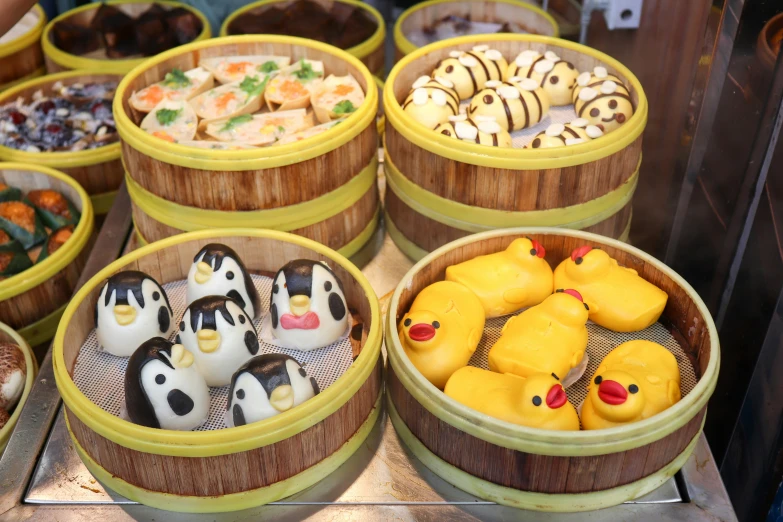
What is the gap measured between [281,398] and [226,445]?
0.13 meters

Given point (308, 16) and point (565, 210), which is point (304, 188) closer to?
point (565, 210)

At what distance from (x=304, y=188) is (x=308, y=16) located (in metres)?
1.62

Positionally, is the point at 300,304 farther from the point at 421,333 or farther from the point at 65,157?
the point at 65,157

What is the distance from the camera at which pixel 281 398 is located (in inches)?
59.7

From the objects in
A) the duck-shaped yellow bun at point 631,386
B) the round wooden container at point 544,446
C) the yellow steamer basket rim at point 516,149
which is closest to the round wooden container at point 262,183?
the yellow steamer basket rim at point 516,149

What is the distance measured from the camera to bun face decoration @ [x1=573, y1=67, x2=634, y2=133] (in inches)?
87.0

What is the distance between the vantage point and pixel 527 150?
1955 millimetres

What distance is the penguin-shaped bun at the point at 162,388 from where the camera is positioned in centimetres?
154

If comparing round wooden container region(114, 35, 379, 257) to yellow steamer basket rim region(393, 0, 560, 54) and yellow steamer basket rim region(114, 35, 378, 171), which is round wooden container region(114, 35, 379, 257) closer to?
yellow steamer basket rim region(114, 35, 378, 171)

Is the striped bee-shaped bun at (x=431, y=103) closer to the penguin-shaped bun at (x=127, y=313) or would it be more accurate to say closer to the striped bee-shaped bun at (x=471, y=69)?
the striped bee-shaped bun at (x=471, y=69)

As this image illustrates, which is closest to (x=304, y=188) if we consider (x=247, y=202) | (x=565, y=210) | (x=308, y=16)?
(x=247, y=202)

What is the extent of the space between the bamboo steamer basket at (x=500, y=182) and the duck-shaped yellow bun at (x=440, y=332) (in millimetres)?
327

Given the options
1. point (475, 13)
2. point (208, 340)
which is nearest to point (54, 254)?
point (208, 340)

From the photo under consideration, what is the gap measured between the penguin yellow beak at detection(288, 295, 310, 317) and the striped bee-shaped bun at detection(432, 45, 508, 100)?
98 centimetres
